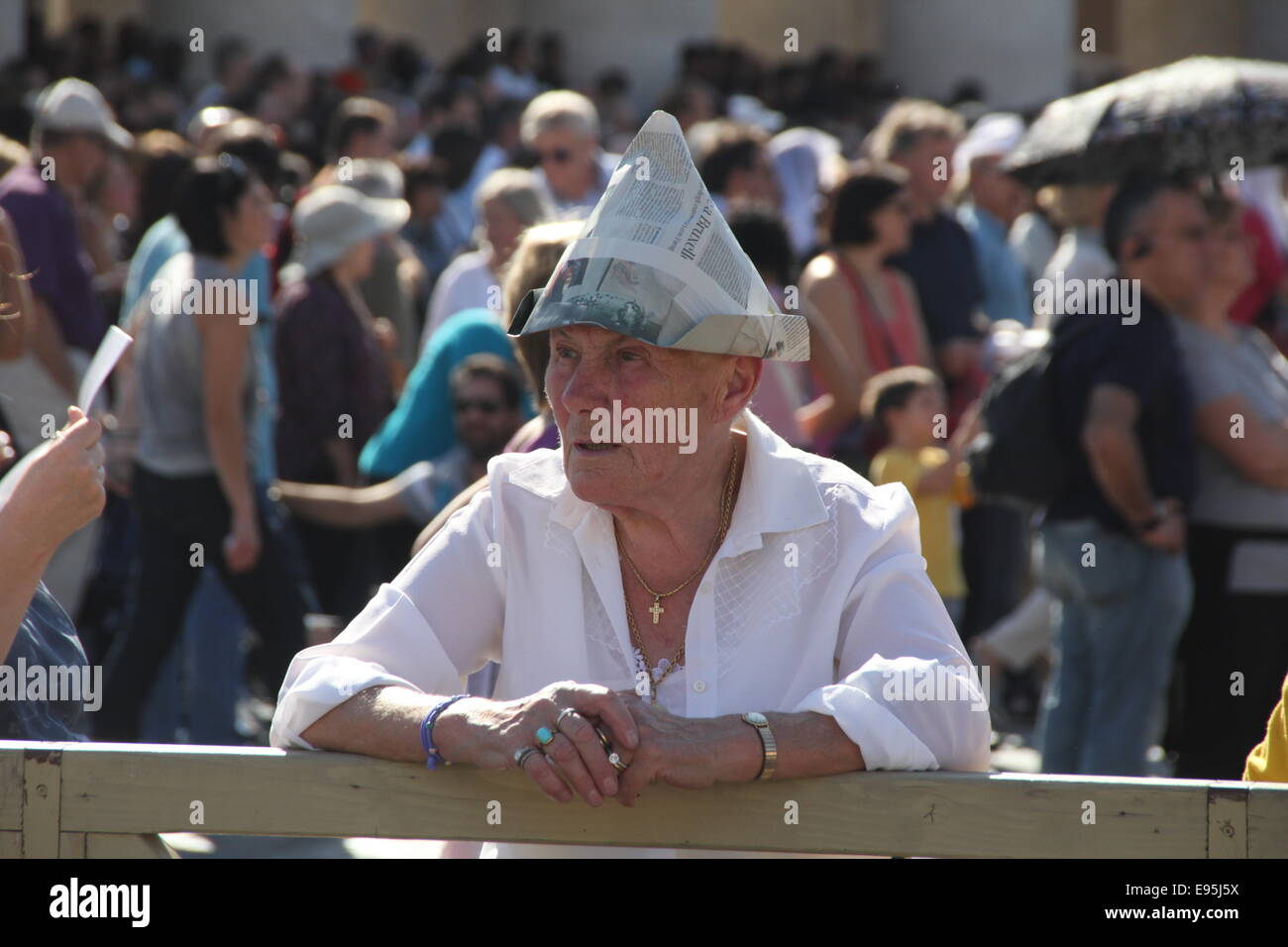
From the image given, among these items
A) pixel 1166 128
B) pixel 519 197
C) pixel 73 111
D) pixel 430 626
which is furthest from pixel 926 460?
pixel 430 626

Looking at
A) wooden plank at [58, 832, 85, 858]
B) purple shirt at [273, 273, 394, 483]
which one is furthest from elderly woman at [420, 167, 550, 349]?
wooden plank at [58, 832, 85, 858]

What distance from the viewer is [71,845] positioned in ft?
6.99

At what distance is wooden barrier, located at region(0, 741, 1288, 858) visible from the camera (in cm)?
202

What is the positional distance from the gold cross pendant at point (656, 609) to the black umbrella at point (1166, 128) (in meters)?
4.18

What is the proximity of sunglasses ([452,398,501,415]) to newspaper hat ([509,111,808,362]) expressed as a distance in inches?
90.6

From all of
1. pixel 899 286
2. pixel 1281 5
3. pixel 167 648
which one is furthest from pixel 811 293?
pixel 1281 5

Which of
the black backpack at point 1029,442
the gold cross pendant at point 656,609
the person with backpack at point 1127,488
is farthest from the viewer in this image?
the black backpack at point 1029,442

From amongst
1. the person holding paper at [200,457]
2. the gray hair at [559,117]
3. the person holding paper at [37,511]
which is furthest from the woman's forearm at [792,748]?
the gray hair at [559,117]

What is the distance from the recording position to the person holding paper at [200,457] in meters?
5.52

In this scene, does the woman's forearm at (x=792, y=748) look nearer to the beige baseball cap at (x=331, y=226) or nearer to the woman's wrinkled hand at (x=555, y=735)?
the woman's wrinkled hand at (x=555, y=735)

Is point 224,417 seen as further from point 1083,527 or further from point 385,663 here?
point 385,663

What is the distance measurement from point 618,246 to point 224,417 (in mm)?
3321

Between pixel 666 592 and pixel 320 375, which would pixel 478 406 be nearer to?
pixel 320 375

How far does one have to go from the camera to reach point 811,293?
6.43m
